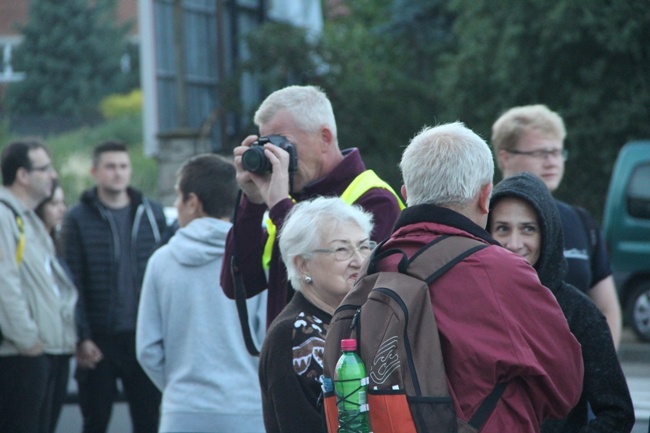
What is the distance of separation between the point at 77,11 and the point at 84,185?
17038 millimetres

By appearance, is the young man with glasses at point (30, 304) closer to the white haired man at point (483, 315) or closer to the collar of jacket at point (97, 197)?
the collar of jacket at point (97, 197)

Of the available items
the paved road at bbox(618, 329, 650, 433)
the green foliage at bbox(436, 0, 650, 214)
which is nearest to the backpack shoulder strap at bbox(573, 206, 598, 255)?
the paved road at bbox(618, 329, 650, 433)

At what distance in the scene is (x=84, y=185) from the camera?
22797mm

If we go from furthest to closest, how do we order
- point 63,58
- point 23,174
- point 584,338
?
point 63,58
point 23,174
point 584,338

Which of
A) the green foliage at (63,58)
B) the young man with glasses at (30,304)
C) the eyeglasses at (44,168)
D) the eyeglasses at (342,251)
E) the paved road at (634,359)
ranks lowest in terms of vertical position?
the paved road at (634,359)

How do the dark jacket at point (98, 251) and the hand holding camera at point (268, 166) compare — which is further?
the dark jacket at point (98, 251)

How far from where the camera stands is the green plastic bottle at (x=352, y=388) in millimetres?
2660

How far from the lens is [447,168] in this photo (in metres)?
2.77

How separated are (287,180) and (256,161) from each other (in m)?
0.13

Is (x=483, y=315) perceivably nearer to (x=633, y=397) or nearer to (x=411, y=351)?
(x=411, y=351)

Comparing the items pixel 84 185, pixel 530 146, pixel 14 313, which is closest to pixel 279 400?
pixel 530 146

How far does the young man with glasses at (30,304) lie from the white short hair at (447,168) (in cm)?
350

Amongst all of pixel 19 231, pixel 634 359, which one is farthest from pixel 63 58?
pixel 19 231

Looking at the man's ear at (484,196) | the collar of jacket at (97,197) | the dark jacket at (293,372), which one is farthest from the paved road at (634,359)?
the man's ear at (484,196)
